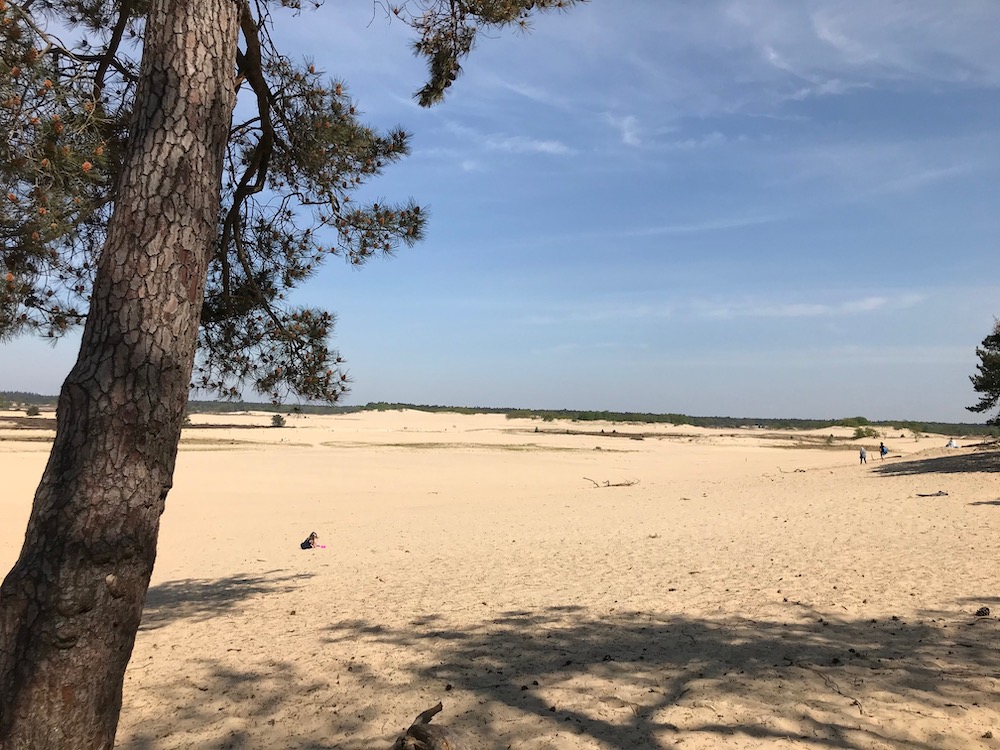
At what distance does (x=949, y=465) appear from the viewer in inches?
754

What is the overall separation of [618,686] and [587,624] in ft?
5.49

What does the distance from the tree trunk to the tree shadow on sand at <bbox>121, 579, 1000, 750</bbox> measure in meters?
1.32

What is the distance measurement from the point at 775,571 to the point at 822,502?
6.87 meters

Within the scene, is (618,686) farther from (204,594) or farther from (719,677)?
(204,594)

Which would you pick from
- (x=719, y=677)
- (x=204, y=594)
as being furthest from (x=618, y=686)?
(x=204, y=594)

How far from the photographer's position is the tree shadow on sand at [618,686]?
12.4 feet

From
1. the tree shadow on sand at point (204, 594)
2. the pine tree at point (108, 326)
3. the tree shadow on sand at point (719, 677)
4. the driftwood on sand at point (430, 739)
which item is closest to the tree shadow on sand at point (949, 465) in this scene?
the tree shadow on sand at point (719, 677)

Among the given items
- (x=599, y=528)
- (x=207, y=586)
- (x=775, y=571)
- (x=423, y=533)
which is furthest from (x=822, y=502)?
(x=207, y=586)

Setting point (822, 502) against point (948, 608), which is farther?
point (822, 502)

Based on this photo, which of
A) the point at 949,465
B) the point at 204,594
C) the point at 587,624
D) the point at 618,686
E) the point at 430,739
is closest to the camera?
the point at 430,739

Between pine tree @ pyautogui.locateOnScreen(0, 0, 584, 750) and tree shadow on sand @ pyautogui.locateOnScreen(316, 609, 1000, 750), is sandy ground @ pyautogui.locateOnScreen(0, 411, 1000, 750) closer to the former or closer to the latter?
tree shadow on sand @ pyautogui.locateOnScreen(316, 609, 1000, 750)

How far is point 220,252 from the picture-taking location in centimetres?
569

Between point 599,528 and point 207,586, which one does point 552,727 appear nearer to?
point 207,586

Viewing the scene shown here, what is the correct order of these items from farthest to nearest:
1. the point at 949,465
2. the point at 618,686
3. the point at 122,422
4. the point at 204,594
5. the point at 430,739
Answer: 1. the point at 949,465
2. the point at 204,594
3. the point at 618,686
4. the point at 430,739
5. the point at 122,422
